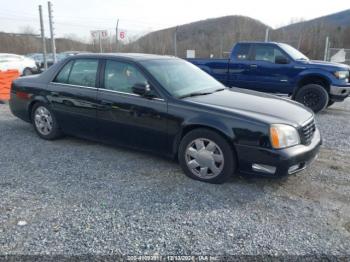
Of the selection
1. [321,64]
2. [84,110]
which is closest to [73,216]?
[84,110]

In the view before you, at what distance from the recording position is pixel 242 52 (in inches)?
355

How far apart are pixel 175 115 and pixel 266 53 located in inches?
222

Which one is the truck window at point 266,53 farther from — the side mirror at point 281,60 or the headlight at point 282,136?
the headlight at point 282,136

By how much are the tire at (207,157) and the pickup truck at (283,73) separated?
5394 millimetres

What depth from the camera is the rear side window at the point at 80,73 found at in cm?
486

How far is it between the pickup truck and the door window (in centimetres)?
501

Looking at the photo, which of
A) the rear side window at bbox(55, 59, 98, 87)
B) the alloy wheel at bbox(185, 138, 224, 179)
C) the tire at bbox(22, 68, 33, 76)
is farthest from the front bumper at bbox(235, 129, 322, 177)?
the tire at bbox(22, 68, 33, 76)

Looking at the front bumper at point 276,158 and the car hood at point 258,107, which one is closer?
the front bumper at point 276,158

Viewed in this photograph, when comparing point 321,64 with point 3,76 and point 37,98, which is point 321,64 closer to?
point 37,98

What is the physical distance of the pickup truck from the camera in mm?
8062

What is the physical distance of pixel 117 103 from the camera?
448 centimetres

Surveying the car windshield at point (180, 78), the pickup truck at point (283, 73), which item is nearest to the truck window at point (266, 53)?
the pickup truck at point (283, 73)

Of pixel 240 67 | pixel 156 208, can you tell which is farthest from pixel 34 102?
pixel 240 67

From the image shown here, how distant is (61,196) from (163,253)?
59.7 inches
